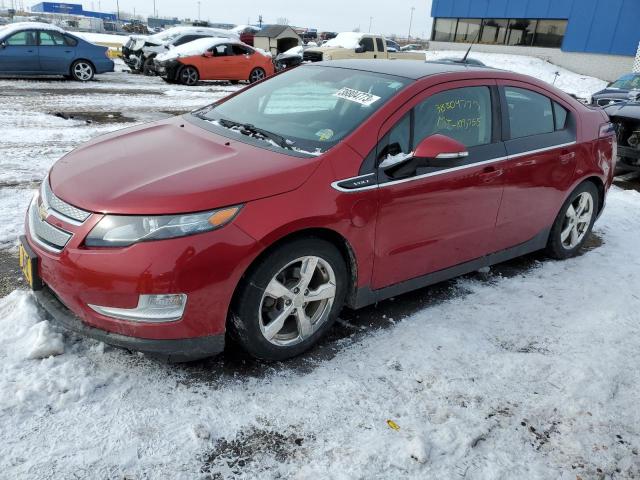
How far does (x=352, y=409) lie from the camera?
2625 millimetres

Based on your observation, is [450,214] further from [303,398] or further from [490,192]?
[303,398]

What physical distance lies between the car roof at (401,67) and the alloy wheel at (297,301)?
146cm

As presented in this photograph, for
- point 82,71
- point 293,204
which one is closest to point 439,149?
point 293,204

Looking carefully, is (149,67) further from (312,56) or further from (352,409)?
(352,409)

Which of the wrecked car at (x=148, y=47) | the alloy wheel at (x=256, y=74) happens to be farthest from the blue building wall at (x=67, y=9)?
the alloy wheel at (x=256, y=74)

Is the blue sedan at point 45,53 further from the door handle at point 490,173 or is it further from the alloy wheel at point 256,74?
the door handle at point 490,173

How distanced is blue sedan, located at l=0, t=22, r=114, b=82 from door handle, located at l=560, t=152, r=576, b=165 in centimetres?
1404

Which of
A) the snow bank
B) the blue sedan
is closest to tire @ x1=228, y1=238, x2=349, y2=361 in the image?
the blue sedan

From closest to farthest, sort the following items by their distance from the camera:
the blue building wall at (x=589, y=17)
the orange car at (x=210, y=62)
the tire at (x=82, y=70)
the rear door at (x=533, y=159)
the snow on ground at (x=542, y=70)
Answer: the rear door at (x=533, y=159)
the tire at (x=82, y=70)
the orange car at (x=210, y=62)
the snow on ground at (x=542, y=70)
the blue building wall at (x=589, y=17)

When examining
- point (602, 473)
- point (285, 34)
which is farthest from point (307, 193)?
point (285, 34)

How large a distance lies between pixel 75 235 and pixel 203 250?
632mm

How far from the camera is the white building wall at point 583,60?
29.3 meters

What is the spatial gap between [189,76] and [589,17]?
25777 millimetres

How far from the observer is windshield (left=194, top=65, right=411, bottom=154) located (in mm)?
3146
